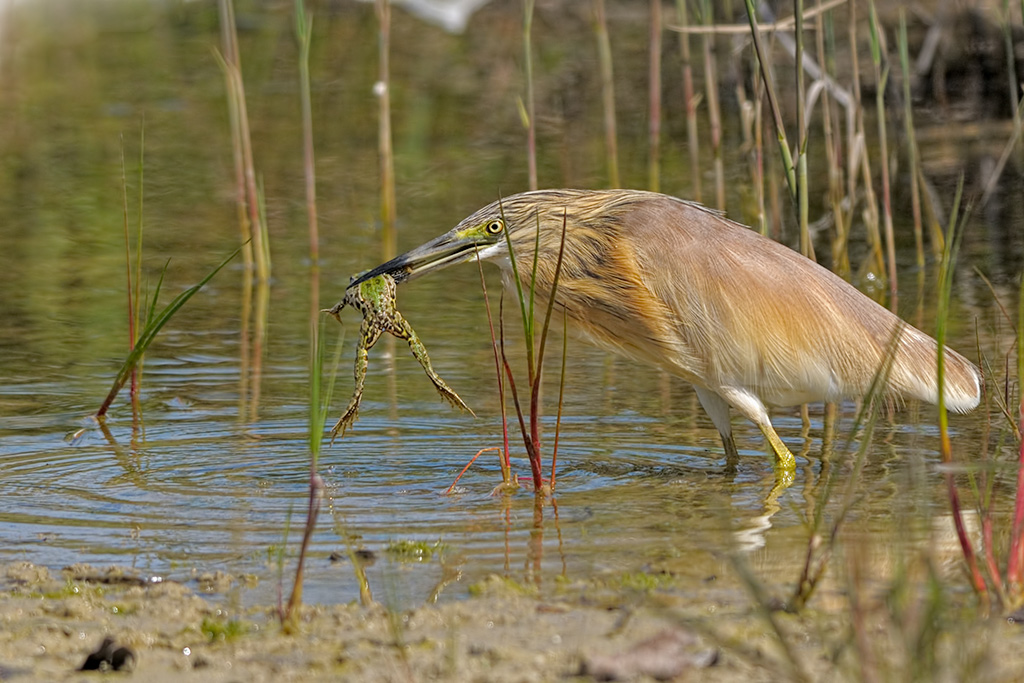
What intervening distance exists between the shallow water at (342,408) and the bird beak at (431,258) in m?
0.73

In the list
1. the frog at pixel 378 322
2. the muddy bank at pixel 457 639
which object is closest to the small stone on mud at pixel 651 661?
the muddy bank at pixel 457 639

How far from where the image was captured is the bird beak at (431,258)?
17.5 feet

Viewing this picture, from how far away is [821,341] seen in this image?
539 cm

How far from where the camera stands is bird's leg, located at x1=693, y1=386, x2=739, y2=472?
553 cm

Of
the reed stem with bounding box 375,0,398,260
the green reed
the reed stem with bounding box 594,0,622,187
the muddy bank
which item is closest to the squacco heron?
the green reed

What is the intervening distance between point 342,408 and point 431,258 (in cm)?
137

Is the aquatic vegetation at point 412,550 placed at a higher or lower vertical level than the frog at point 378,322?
lower

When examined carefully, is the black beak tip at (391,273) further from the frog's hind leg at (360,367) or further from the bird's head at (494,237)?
the frog's hind leg at (360,367)

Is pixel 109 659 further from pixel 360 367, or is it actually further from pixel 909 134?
pixel 909 134

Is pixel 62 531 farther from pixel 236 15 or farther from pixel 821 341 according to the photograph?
pixel 236 15

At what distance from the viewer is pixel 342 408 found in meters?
6.55

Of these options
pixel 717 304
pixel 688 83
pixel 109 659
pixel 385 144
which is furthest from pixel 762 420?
pixel 688 83

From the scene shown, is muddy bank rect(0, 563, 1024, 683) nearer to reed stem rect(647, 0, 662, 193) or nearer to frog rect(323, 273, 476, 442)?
frog rect(323, 273, 476, 442)

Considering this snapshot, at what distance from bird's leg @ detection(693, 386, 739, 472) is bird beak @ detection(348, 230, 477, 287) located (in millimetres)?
1065
